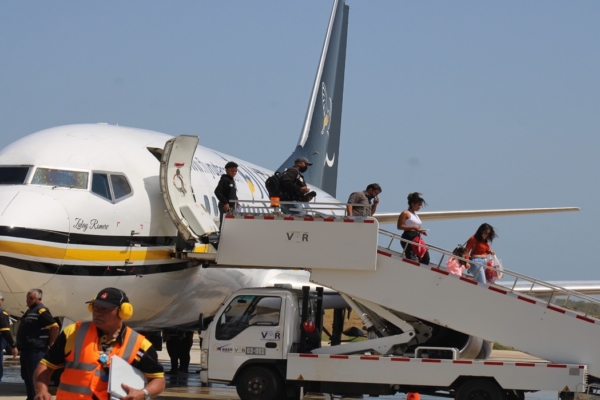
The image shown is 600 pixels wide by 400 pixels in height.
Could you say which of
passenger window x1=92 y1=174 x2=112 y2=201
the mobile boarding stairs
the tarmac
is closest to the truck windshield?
the mobile boarding stairs

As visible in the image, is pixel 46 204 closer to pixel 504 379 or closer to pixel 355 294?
pixel 355 294

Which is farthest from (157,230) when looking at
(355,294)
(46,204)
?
(355,294)

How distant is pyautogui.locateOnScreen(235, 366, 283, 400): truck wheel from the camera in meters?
13.7

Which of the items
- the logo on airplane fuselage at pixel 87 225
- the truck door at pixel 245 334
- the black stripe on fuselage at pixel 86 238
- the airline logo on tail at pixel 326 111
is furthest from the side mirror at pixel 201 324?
the airline logo on tail at pixel 326 111

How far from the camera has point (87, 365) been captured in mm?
6098

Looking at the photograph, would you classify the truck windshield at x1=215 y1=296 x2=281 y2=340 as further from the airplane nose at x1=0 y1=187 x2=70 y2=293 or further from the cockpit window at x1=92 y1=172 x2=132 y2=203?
the airplane nose at x1=0 y1=187 x2=70 y2=293

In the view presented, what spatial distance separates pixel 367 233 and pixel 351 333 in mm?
3582

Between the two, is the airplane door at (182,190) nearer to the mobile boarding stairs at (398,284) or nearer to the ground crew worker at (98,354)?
the mobile boarding stairs at (398,284)

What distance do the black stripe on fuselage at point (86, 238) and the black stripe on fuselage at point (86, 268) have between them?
0.30m

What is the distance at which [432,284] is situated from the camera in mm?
13234

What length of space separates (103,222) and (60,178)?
2.86ft

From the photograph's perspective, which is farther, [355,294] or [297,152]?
[297,152]

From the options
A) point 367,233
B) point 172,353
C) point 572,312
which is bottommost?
point 172,353

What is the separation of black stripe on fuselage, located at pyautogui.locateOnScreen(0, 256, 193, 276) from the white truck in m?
1.13
